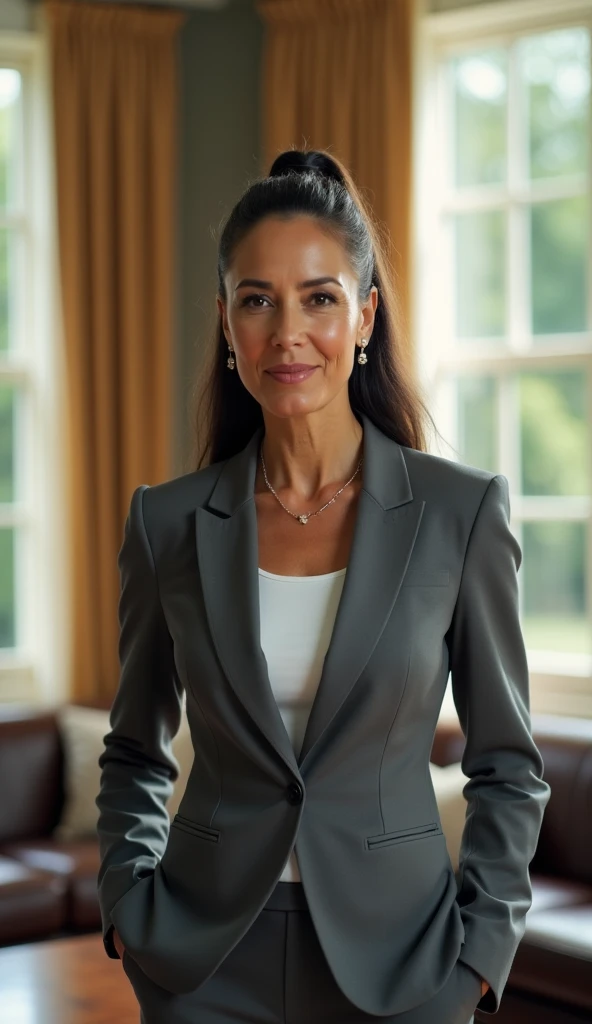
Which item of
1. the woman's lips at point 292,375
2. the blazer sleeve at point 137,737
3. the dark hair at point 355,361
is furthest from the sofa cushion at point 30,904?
the woman's lips at point 292,375

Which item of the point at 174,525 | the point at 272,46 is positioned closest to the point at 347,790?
the point at 174,525

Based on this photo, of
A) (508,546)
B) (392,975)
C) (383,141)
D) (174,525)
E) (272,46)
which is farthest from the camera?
(272,46)

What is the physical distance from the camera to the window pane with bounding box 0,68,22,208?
5387 millimetres

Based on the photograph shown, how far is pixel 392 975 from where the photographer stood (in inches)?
68.2

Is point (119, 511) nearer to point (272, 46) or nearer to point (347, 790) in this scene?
point (272, 46)

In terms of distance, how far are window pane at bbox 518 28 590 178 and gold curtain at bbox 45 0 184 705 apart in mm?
1518

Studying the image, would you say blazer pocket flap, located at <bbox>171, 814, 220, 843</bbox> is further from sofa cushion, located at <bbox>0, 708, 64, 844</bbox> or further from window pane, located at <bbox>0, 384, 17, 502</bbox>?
window pane, located at <bbox>0, 384, 17, 502</bbox>

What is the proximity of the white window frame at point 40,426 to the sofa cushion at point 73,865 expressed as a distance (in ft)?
2.74

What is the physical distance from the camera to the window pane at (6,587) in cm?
543

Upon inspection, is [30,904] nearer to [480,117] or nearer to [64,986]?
[64,986]

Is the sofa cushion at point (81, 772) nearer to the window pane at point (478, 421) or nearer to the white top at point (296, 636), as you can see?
the window pane at point (478, 421)

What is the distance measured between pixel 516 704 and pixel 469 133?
142 inches

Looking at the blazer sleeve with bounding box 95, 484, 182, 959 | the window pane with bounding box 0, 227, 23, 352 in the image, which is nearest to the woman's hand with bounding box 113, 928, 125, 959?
the blazer sleeve with bounding box 95, 484, 182, 959

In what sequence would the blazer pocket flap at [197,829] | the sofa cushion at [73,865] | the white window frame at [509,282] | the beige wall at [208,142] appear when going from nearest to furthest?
the blazer pocket flap at [197,829], the sofa cushion at [73,865], the white window frame at [509,282], the beige wall at [208,142]
